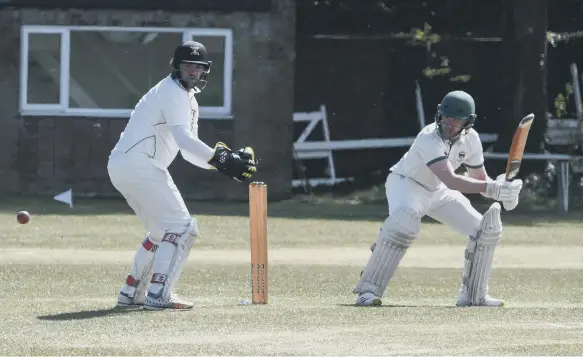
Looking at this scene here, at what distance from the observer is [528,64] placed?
24125mm

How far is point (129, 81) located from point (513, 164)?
42.2 ft

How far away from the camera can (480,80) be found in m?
26.7

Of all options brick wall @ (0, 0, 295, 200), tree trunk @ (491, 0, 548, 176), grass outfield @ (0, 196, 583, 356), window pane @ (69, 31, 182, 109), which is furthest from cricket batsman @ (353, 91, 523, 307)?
tree trunk @ (491, 0, 548, 176)

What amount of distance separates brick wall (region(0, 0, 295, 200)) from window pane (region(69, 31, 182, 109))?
360 millimetres

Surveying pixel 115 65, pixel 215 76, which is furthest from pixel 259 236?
pixel 115 65

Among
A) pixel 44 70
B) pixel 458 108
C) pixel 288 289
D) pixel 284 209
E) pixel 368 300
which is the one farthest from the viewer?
pixel 44 70

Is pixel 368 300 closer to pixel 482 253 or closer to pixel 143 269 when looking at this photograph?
pixel 482 253

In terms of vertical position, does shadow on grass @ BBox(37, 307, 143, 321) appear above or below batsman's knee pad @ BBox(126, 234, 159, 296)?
below

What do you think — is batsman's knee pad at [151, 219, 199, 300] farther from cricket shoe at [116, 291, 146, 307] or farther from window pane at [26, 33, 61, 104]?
window pane at [26, 33, 61, 104]

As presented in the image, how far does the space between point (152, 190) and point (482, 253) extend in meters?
2.50

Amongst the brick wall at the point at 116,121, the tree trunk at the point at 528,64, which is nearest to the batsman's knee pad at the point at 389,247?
the brick wall at the point at 116,121

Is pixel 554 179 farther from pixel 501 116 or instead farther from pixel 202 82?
pixel 202 82

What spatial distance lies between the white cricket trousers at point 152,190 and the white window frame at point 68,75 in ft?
40.0

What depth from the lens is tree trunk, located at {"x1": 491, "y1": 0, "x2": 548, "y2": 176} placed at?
24000 millimetres
